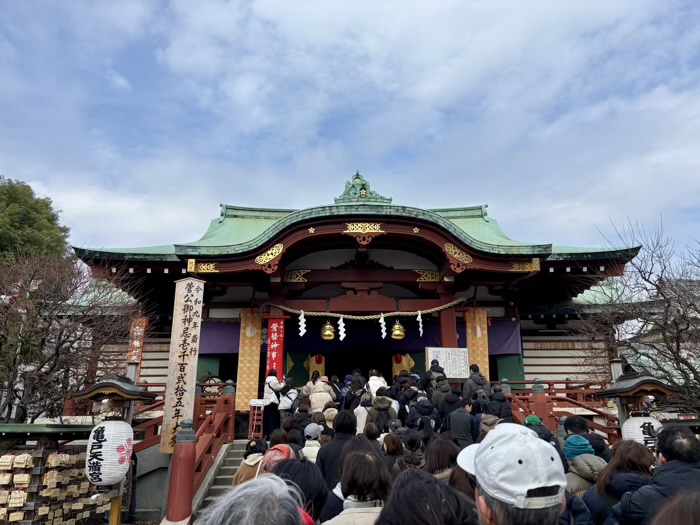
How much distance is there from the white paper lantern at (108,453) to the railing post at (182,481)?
693mm

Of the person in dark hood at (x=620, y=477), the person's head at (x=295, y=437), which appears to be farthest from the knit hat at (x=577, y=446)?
the person's head at (x=295, y=437)

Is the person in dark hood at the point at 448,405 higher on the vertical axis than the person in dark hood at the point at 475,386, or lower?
lower

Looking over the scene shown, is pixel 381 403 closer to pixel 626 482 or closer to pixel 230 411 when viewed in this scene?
pixel 230 411

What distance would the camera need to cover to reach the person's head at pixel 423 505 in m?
1.80

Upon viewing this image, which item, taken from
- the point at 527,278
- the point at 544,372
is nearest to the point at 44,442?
the point at 527,278

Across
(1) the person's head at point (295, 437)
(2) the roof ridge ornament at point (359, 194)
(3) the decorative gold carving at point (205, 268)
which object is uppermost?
(2) the roof ridge ornament at point (359, 194)

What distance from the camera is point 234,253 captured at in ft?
39.3

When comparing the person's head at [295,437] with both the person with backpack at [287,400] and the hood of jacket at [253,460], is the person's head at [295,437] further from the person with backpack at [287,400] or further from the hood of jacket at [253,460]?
the person with backpack at [287,400]

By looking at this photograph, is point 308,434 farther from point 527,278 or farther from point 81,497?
point 527,278

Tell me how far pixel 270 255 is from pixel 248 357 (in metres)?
2.86

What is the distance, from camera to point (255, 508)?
5.22 ft

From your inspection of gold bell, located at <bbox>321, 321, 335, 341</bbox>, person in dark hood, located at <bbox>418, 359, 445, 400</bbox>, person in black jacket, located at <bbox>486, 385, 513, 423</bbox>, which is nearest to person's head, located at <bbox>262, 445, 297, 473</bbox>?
person in black jacket, located at <bbox>486, 385, 513, 423</bbox>

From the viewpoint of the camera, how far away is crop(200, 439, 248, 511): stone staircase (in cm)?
774

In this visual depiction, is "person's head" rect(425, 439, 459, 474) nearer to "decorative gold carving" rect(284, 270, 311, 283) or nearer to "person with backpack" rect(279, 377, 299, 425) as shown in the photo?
"person with backpack" rect(279, 377, 299, 425)
